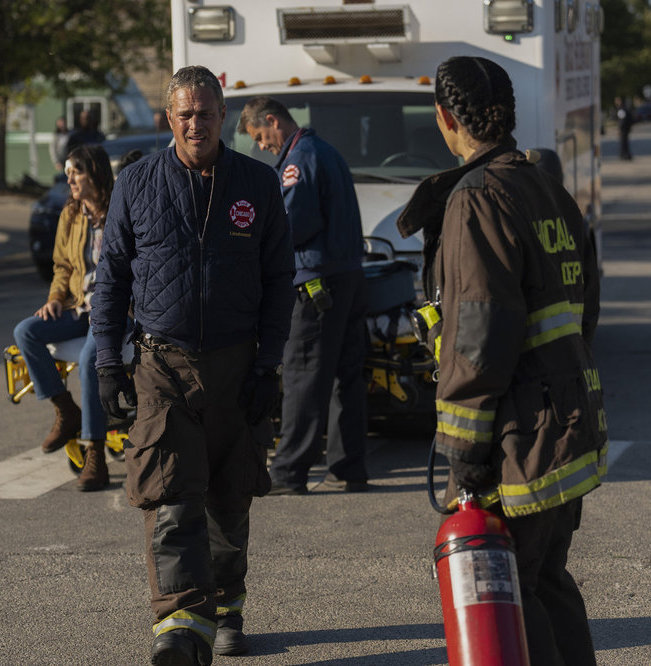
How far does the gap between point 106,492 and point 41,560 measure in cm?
112

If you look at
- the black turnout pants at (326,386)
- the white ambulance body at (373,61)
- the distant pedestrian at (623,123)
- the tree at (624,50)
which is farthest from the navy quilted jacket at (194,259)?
the tree at (624,50)

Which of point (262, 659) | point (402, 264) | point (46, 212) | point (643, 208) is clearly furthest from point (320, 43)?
point (643, 208)

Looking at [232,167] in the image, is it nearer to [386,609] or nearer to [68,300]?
[386,609]

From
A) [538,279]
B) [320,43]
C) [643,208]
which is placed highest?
[320,43]

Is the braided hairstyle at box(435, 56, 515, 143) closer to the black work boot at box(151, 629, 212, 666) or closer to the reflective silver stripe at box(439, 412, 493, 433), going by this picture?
the reflective silver stripe at box(439, 412, 493, 433)

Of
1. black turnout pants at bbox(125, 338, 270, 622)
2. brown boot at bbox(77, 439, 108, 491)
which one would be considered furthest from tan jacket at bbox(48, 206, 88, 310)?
black turnout pants at bbox(125, 338, 270, 622)

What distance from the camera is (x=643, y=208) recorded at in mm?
24750

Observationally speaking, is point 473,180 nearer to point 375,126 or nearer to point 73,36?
point 375,126

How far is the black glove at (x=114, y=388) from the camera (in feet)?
14.3

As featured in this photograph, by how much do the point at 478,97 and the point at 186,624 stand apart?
1885 millimetres

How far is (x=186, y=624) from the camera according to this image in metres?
4.07

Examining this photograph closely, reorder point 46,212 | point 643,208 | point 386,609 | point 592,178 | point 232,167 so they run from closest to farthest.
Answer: point 232,167 < point 386,609 < point 592,178 < point 46,212 < point 643,208

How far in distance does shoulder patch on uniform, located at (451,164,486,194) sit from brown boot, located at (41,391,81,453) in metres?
3.99

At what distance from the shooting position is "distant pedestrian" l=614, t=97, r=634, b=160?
37.9 metres
